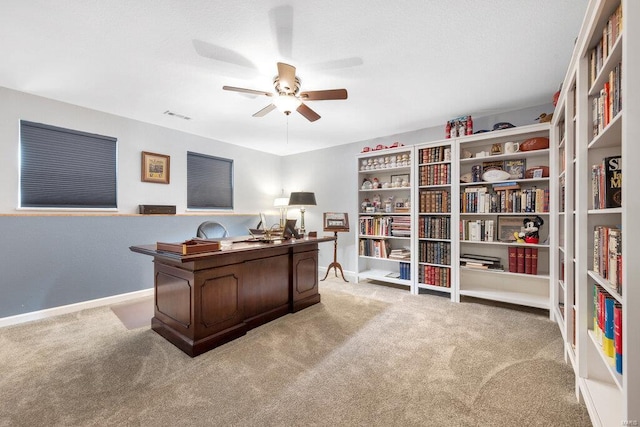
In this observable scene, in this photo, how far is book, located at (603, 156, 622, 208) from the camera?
4.13ft

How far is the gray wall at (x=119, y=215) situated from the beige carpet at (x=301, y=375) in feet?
1.63

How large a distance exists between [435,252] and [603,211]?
8.02 feet

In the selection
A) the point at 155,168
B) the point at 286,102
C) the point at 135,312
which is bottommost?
the point at 135,312

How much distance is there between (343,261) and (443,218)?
1946 mm

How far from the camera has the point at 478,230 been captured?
3371 mm

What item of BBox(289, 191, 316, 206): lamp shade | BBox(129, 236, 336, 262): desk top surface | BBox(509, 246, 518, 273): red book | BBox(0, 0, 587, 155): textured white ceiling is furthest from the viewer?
BBox(289, 191, 316, 206): lamp shade

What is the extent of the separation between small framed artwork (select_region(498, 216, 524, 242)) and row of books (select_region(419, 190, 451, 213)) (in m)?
0.61

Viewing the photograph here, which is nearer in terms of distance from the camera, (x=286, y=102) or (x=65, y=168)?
(x=286, y=102)

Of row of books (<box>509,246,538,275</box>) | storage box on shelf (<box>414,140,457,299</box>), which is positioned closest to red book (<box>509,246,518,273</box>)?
row of books (<box>509,246,538,275</box>)

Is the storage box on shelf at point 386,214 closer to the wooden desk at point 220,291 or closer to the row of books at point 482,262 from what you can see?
the row of books at point 482,262

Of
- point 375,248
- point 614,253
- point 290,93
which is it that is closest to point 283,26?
point 290,93

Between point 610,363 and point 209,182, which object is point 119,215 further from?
point 610,363

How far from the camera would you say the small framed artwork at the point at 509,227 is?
324cm

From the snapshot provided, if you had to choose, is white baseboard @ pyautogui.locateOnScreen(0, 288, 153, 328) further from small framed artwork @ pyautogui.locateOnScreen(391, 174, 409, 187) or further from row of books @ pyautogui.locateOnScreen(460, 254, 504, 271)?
row of books @ pyautogui.locateOnScreen(460, 254, 504, 271)
